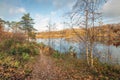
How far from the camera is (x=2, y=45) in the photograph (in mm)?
16516

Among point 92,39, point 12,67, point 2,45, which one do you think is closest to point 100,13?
point 92,39

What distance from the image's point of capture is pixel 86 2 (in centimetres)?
878

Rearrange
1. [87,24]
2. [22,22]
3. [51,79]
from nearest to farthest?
1. [51,79]
2. [87,24]
3. [22,22]

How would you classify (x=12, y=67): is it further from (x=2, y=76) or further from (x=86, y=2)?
(x=86, y=2)

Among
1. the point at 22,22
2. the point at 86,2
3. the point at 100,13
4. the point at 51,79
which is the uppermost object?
the point at 22,22

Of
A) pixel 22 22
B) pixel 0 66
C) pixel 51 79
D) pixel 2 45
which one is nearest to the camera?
pixel 51 79

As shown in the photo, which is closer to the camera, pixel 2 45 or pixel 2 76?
pixel 2 76

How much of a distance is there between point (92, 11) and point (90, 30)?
1254mm

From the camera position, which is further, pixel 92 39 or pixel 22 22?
pixel 22 22

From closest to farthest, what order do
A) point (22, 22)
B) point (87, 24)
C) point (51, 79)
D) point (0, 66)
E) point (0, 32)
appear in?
point (51, 79) → point (0, 66) → point (87, 24) → point (0, 32) → point (22, 22)

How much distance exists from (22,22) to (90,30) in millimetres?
33046

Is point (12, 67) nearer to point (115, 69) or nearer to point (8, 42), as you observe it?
point (115, 69)

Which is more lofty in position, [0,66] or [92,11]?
[92,11]

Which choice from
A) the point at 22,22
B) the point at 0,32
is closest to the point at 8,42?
the point at 0,32
